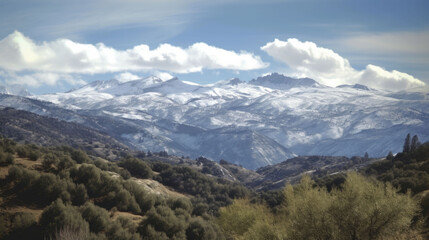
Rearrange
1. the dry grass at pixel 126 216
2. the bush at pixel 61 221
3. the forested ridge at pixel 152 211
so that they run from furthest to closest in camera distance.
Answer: the dry grass at pixel 126 216 → the bush at pixel 61 221 → the forested ridge at pixel 152 211

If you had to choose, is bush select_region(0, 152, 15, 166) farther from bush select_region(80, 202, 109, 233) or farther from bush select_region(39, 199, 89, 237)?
bush select_region(80, 202, 109, 233)

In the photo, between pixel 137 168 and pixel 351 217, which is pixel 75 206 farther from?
pixel 137 168

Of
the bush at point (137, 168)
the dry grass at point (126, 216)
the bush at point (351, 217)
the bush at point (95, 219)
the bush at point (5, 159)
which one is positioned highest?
the bush at point (5, 159)

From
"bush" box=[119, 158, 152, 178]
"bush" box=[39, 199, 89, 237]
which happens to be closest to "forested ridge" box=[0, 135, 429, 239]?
"bush" box=[39, 199, 89, 237]

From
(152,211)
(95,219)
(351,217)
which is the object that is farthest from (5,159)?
(351,217)

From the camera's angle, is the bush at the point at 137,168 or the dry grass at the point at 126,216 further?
the bush at the point at 137,168

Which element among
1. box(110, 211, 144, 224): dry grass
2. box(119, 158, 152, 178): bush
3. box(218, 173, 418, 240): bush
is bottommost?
box(119, 158, 152, 178): bush

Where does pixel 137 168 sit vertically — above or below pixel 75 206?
below

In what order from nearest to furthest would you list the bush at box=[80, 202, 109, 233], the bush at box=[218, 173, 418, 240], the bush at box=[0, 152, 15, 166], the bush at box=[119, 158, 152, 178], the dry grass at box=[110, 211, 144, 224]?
the bush at box=[218, 173, 418, 240], the bush at box=[80, 202, 109, 233], the dry grass at box=[110, 211, 144, 224], the bush at box=[0, 152, 15, 166], the bush at box=[119, 158, 152, 178]

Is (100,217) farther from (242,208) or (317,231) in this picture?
(242,208)

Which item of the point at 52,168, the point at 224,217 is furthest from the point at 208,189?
the point at 52,168

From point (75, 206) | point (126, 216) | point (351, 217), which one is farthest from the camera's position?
point (126, 216)

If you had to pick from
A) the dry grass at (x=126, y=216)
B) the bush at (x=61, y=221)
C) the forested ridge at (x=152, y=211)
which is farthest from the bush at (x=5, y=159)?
the bush at (x=61, y=221)

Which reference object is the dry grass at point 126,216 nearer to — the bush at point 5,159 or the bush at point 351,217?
the bush at point 5,159
